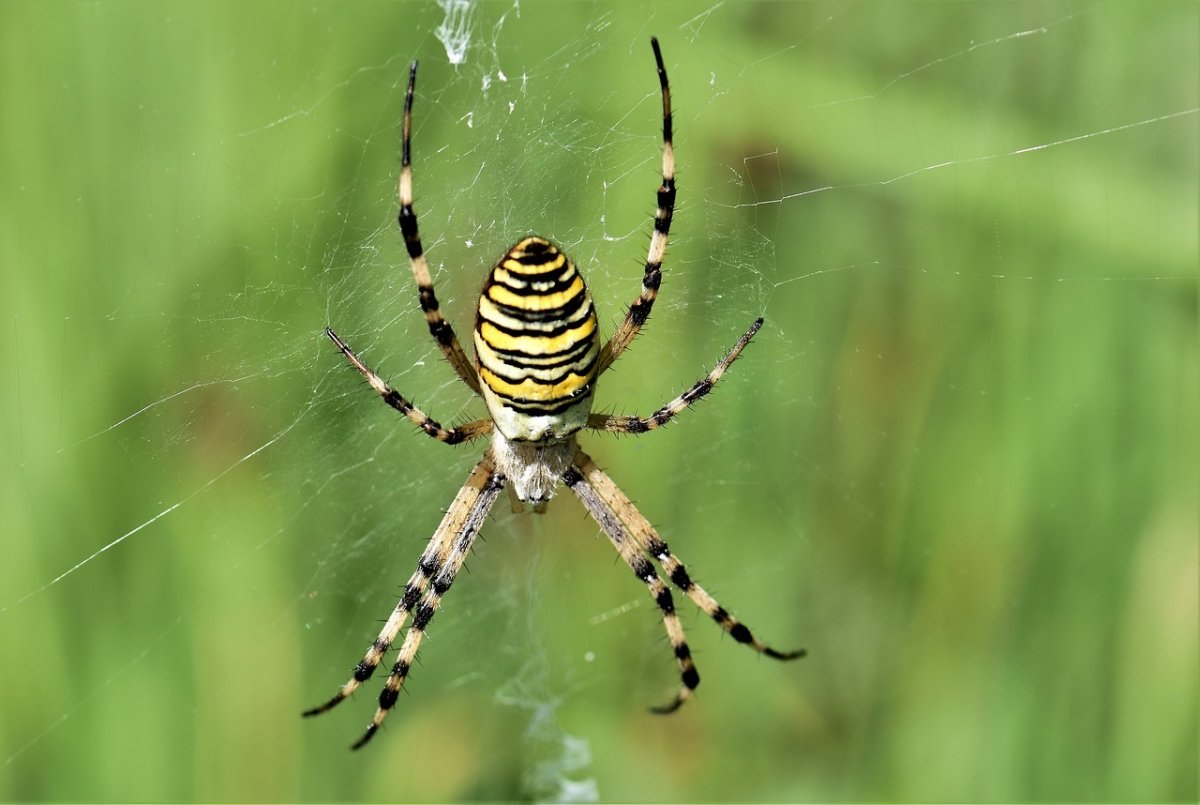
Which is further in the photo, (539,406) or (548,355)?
(539,406)

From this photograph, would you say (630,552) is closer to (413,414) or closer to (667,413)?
(667,413)

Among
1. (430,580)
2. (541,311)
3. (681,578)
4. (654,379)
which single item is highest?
(541,311)

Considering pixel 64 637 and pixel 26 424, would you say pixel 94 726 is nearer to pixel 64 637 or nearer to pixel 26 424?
pixel 64 637

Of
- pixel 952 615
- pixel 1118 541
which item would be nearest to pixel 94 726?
pixel 952 615

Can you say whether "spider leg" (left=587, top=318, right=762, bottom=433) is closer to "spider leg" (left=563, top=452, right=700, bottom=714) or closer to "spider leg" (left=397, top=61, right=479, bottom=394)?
"spider leg" (left=563, top=452, right=700, bottom=714)

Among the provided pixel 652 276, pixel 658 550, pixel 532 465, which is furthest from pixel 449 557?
pixel 652 276

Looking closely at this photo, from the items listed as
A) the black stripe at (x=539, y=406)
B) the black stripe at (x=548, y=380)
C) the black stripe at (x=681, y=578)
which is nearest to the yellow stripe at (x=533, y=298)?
the black stripe at (x=548, y=380)
